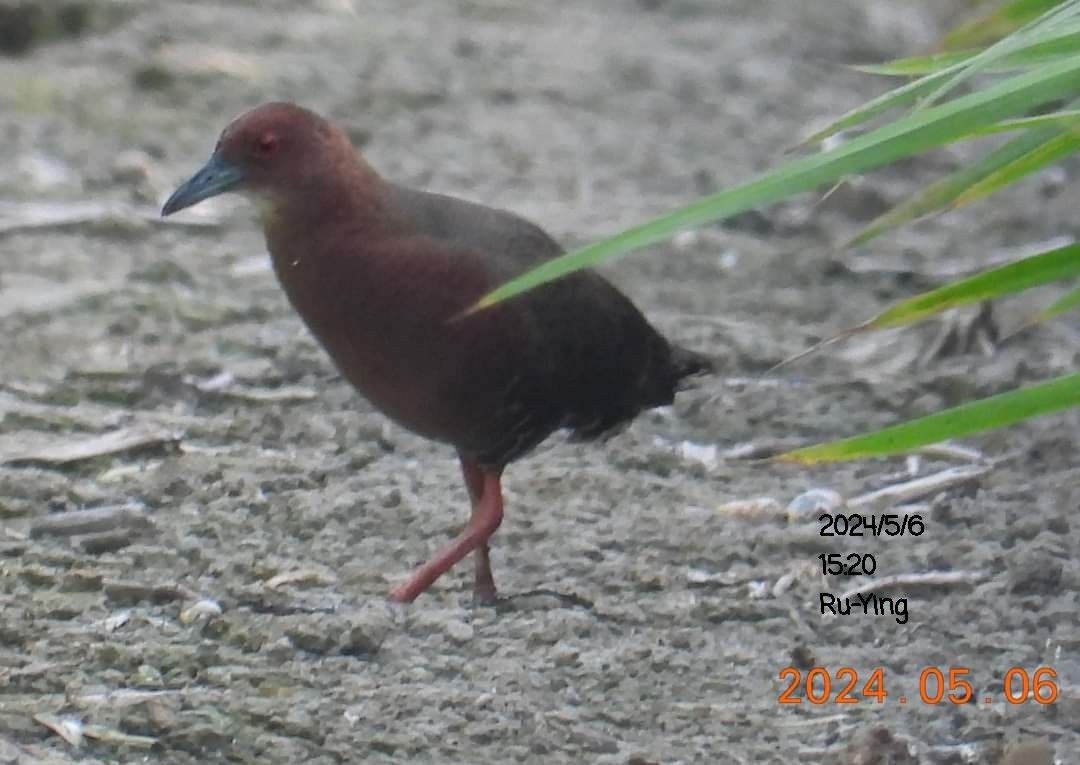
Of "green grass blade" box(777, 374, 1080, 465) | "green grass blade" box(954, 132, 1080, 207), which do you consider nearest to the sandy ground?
"green grass blade" box(777, 374, 1080, 465)

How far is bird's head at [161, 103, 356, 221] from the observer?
11.5 feet

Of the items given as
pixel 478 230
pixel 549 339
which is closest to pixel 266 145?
pixel 478 230

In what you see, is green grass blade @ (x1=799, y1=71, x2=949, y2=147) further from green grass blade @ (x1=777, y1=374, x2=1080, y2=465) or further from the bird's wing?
the bird's wing

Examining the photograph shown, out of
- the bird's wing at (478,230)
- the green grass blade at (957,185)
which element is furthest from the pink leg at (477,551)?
the green grass blade at (957,185)

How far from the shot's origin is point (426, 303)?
3.35m

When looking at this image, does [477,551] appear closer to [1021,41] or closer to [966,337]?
[1021,41]

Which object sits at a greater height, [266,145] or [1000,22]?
[1000,22]

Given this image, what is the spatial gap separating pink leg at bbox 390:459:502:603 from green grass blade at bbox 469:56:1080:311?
3.13 feet

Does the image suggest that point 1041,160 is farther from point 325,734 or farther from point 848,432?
point 848,432

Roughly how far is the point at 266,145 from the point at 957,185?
131 cm

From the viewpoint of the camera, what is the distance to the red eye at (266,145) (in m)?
3.53

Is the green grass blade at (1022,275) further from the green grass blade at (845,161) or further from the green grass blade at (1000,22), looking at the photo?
the green grass blade at (1000,22)

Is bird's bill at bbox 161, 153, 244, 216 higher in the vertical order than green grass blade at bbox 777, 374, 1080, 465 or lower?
higher

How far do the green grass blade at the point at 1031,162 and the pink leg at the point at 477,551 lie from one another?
3.57 feet
